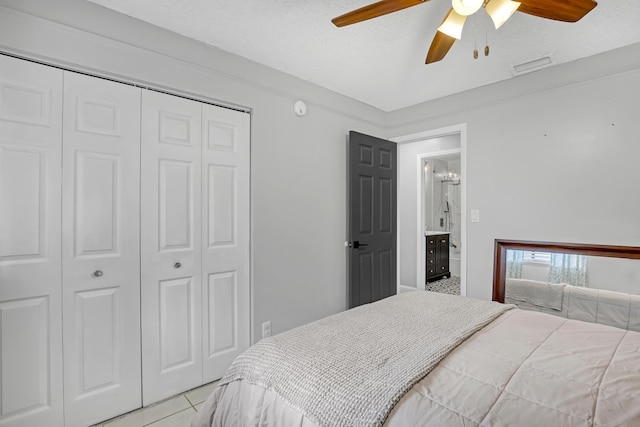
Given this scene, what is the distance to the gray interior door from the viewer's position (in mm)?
3240

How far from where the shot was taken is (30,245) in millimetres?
1676

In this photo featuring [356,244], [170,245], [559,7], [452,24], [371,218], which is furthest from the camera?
[371,218]

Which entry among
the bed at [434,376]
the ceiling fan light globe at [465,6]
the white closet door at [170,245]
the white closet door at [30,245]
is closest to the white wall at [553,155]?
the bed at [434,376]

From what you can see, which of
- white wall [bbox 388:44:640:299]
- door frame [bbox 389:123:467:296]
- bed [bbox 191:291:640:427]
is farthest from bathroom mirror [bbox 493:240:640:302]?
bed [bbox 191:291:640:427]

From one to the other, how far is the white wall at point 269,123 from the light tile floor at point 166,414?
653 mm

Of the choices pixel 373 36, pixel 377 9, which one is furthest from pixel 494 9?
pixel 373 36

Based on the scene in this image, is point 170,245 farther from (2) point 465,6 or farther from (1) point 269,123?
(2) point 465,6

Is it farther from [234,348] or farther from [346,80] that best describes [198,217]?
[346,80]

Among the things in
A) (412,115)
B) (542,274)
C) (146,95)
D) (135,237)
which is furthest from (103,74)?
(542,274)

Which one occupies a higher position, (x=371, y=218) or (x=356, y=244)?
(x=371, y=218)

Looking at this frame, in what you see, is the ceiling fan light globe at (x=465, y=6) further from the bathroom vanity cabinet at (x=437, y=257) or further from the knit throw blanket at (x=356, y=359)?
the bathroom vanity cabinet at (x=437, y=257)

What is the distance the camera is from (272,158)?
8.79 ft

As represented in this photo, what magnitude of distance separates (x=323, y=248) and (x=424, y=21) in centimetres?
200

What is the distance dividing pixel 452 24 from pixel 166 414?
9.13 ft
